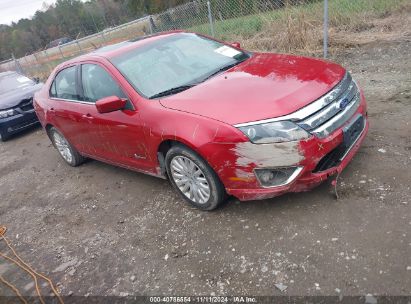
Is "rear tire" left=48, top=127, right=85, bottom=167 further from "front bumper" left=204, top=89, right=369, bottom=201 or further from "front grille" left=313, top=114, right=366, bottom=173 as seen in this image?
"front grille" left=313, top=114, right=366, bottom=173

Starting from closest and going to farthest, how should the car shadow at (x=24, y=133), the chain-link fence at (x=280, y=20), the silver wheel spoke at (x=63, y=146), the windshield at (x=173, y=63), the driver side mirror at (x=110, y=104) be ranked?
the driver side mirror at (x=110, y=104), the windshield at (x=173, y=63), the silver wheel spoke at (x=63, y=146), the chain-link fence at (x=280, y=20), the car shadow at (x=24, y=133)

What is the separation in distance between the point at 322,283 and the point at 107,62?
3.13 m

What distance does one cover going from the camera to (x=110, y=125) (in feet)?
14.5

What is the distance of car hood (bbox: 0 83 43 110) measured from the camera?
8891mm

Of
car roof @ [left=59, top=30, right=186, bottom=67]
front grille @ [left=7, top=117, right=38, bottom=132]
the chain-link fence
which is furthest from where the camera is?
front grille @ [left=7, top=117, right=38, bottom=132]

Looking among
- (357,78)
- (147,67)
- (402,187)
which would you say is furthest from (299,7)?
(402,187)

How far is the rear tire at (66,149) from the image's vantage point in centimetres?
593

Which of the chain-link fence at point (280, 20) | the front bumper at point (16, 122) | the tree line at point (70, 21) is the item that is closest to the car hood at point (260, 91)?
the chain-link fence at point (280, 20)

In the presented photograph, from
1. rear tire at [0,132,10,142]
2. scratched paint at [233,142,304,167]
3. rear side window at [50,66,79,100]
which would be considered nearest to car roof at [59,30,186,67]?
rear side window at [50,66,79,100]

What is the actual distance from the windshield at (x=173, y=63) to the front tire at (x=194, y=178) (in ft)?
2.26

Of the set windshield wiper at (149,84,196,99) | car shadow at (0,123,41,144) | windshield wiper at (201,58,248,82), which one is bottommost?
car shadow at (0,123,41,144)

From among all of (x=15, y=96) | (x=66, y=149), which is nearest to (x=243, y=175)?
(x=66, y=149)

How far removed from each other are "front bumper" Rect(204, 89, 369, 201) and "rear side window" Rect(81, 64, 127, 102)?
4.88 feet

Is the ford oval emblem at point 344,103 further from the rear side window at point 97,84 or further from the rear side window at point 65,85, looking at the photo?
the rear side window at point 65,85
